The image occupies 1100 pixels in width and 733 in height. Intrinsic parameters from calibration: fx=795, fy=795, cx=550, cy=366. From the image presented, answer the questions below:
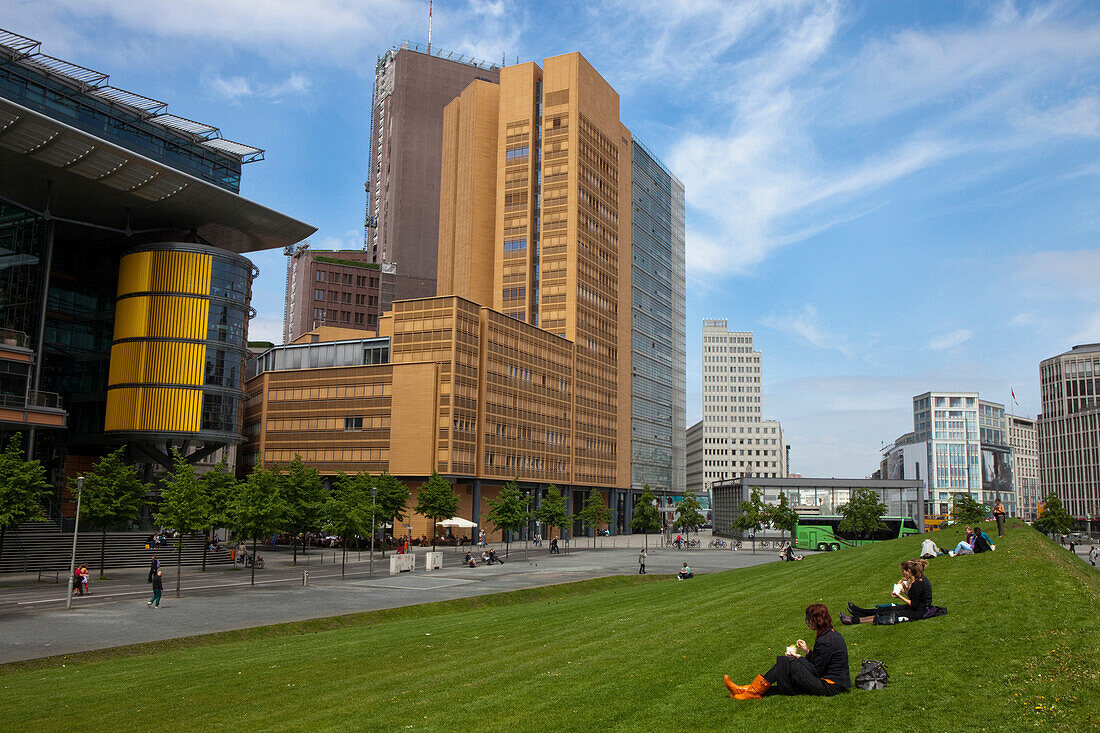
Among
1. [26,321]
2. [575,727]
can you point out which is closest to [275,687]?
[575,727]

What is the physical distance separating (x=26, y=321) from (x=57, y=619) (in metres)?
55.9

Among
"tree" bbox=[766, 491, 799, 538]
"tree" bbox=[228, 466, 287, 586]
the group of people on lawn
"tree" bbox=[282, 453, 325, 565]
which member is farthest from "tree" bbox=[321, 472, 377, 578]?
"tree" bbox=[766, 491, 799, 538]

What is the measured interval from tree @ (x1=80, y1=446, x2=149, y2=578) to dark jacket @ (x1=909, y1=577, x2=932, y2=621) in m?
49.1

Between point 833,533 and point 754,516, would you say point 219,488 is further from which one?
point 833,533

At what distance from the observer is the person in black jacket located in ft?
41.1

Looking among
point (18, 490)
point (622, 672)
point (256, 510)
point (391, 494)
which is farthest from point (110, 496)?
point (622, 672)

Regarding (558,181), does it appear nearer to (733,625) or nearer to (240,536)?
(240,536)

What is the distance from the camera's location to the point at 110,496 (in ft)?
171

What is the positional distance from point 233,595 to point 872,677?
36.6 metres

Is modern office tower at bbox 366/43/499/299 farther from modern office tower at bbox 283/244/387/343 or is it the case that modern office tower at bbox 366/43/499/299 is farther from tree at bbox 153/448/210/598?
tree at bbox 153/448/210/598

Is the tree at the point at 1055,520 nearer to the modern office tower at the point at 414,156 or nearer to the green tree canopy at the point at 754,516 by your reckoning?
the green tree canopy at the point at 754,516

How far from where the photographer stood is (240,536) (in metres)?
51.3

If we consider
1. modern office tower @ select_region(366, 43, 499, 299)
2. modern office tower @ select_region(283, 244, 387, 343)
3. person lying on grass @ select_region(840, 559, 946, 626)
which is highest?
modern office tower @ select_region(366, 43, 499, 299)

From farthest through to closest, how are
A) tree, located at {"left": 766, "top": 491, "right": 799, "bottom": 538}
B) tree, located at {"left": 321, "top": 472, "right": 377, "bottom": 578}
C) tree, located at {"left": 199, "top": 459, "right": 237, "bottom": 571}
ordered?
tree, located at {"left": 766, "top": 491, "right": 799, "bottom": 538} → tree, located at {"left": 199, "top": 459, "right": 237, "bottom": 571} → tree, located at {"left": 321, "top": 472, "right": 377, "bottom": 578}
